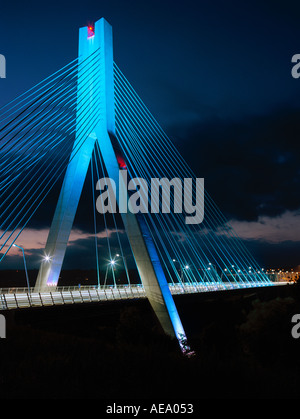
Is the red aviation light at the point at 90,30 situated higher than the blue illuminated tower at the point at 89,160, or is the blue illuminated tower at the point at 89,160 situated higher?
the red aviation light at the point at 90,30

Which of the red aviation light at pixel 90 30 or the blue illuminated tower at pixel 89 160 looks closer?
the blue illuminated tower at pixel 89 160

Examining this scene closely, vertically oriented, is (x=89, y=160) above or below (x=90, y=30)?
below

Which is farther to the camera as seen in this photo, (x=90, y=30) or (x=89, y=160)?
(x=90, y=30)

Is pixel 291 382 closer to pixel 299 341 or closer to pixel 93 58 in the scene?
pixel 299 341

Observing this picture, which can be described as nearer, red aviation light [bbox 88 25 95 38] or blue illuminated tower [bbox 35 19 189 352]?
blue illuminated tower [bbox 35 19 189 352]

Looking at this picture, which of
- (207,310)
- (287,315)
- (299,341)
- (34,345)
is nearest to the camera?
(34,345)

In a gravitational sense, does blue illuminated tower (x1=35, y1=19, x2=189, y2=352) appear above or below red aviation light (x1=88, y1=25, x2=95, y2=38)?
below

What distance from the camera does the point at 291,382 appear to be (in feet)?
21.2

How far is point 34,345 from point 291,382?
5.71 metres
